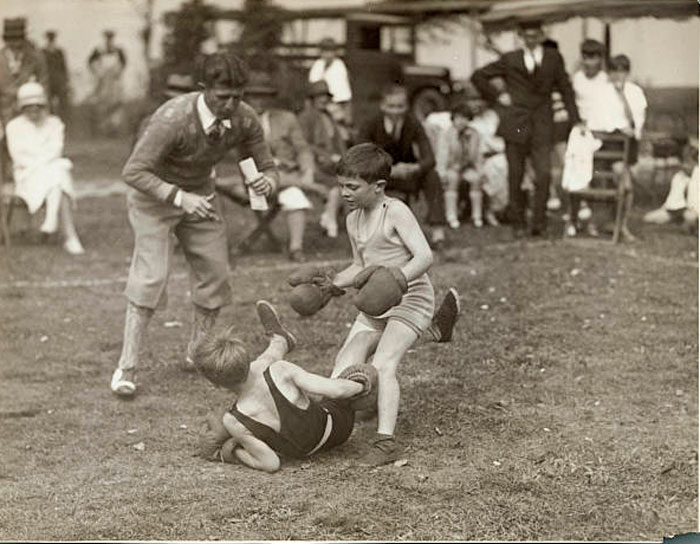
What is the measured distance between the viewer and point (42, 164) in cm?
867

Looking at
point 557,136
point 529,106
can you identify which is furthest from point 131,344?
point 557,136

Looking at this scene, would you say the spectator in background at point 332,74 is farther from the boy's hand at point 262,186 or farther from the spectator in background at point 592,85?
the boy's hand at point 262,186

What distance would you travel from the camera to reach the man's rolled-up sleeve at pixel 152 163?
496 centimetres

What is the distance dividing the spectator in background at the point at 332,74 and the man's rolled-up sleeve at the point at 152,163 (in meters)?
2.94

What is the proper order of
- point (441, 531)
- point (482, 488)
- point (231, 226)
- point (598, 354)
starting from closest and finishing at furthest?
point (441, 531) < point (482, 488) < point (598, 354) < point (231, 226)

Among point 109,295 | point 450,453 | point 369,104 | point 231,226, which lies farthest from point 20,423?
point 369,104

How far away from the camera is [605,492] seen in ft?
14.2

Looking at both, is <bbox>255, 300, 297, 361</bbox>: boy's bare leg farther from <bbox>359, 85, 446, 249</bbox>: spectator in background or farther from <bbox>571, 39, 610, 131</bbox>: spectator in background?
<bbox>571, 39, 610, 131</bbox>: spectator in background

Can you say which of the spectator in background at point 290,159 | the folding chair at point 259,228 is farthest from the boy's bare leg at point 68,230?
the spectator in background at point 290,159

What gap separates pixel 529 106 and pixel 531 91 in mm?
151

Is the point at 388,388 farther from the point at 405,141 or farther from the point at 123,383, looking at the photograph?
the point at 405,141

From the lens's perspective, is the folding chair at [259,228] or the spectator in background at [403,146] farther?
the folding chair at [259,228]

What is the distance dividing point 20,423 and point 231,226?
166 inches

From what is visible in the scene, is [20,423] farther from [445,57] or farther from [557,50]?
[445,57]
